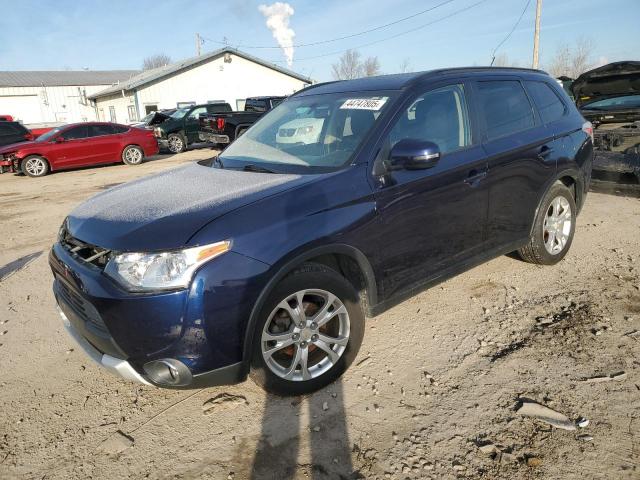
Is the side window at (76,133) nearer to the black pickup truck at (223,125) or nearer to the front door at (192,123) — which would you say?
the black pickup truck at (223,125)

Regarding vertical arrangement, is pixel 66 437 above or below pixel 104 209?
below

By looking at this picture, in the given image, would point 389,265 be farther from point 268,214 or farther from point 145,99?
point 145,99

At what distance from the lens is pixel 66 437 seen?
2518 mm

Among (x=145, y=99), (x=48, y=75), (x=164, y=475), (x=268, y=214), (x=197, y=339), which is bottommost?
(x=164, y=475)

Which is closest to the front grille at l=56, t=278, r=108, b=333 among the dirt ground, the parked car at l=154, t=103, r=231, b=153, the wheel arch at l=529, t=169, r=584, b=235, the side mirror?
the dirt ground

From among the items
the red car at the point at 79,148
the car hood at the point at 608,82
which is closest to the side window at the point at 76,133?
the red car at the point at 79,148

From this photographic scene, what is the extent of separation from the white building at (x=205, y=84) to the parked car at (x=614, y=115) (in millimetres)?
25001

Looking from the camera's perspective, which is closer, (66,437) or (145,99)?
(66,437)

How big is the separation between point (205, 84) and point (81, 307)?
2972cm

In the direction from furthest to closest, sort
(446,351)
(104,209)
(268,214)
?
(446,351) → (104,209) → (268,214)

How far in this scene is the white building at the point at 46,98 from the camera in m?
44.2

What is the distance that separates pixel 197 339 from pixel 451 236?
1987 millimetres

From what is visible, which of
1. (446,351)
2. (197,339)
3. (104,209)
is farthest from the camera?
(446,351)

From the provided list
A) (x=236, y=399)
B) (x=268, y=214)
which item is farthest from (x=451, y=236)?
(x=236, y=399)
